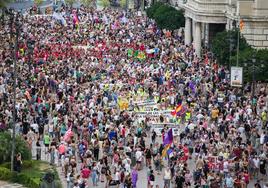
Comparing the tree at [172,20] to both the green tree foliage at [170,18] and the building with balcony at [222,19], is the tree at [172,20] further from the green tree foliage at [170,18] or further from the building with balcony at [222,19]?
the building with balcony at [222,19]

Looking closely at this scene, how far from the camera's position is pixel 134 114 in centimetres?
4894

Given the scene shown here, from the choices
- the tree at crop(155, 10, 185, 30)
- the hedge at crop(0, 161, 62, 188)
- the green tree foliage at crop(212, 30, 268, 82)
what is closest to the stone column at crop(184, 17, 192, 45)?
the tree at crop(155, 10, 185, 30)

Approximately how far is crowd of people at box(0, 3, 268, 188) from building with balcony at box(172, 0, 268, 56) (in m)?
1.90

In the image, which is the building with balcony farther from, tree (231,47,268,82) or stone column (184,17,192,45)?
tree (231,47,268,82)

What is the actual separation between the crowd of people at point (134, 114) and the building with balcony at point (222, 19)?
1898 millimetres

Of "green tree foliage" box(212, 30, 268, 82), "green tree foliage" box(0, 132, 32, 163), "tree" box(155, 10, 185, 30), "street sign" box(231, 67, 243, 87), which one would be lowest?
"green tree foliage" box(0, 132, 32, 163)

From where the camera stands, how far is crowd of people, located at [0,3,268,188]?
38.8 m

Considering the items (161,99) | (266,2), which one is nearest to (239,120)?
(161,99)

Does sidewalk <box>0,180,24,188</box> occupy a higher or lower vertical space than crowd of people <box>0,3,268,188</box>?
lower

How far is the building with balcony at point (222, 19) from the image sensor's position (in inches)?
2623

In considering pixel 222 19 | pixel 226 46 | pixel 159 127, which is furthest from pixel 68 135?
pixel 222 19

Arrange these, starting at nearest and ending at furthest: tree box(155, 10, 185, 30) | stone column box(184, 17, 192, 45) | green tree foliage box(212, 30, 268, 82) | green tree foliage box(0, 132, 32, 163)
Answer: green tree foliage box(0, 132, 32, 163) → green tree foliage box(212, 30, 268, 82) → stone column box(184, 17, 192, 45) → tree box(155, 10, 185, 30)

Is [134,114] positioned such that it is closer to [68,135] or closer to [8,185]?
[68,135]

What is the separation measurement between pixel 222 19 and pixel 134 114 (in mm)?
26883
